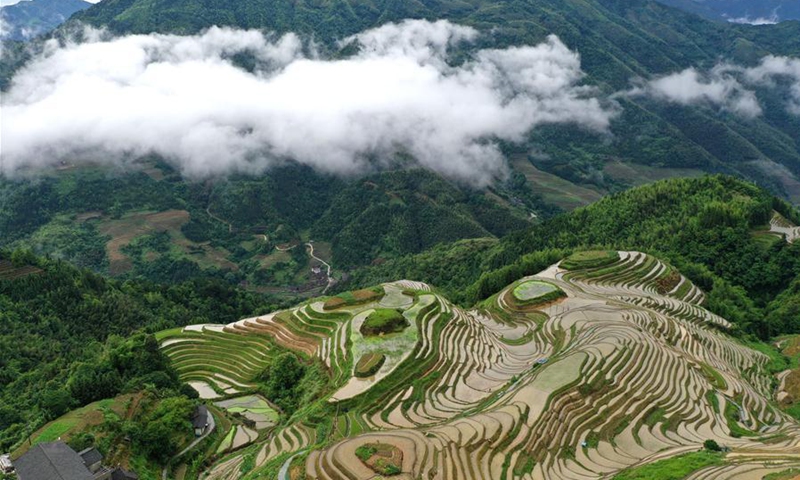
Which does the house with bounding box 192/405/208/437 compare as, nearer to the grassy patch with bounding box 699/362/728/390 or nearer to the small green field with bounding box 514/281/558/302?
the small green field with bounding box 514/281/558/302

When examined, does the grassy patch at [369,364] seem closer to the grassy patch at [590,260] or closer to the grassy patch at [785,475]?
the grassy patch at [785,475]

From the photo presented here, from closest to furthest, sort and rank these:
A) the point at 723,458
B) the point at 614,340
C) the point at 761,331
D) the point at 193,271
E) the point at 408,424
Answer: the point at 723,458, the point at 408,424, the point at 614,340, the point at 761,331, the point at 193,271

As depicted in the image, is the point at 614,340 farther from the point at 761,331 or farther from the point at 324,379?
the point at 761,331

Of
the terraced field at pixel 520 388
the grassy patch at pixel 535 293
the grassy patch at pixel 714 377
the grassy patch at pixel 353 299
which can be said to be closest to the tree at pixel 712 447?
the terraced field at pixel 520 388

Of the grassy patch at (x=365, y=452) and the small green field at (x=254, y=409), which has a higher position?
the grassy patch at (x=365, y=452)

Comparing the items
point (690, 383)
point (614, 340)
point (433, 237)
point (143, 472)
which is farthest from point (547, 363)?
point (433, 237)

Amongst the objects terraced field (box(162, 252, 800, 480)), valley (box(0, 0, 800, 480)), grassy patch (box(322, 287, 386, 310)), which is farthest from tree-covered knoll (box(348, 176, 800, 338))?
grassy patch (box(322, 287, 386, 310))
